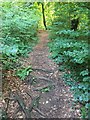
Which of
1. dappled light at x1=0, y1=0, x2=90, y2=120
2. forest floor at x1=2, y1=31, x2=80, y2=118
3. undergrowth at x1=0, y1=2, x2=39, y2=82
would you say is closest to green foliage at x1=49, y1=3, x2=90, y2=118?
dappled light at x1=0, y1=0, x2=90, y2=120

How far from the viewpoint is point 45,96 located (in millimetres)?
3979

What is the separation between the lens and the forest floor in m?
3.49

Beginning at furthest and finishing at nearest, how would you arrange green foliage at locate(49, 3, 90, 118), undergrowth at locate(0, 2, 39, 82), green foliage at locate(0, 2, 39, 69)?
green foliage at locate(0, 2, 39, 69) < undergrowth at locate(0, 2, 39, 82) < green foliage at locate(49, 3, 90, 118)

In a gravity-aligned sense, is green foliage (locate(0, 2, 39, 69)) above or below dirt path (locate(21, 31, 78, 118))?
above

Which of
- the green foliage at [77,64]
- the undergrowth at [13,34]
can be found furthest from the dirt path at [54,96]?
the undergrowth at [13,34]

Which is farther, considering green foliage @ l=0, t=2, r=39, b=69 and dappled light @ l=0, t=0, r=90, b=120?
green foliage @ l=0, t=2, r=39, b=69

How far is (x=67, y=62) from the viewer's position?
5086mm

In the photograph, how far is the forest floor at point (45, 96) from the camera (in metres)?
3.49

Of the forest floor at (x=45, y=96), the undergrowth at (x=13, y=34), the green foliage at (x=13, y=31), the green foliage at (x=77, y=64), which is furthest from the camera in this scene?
the green foliage at (x=13, y=31)

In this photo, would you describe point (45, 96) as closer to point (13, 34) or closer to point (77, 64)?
point (77, 64)

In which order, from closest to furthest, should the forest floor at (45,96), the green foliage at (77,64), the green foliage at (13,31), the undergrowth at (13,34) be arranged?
the forest floor at (45,96), the green foliage at (77,64), the undergrowth at (13,34), the green foliage at (13,31)

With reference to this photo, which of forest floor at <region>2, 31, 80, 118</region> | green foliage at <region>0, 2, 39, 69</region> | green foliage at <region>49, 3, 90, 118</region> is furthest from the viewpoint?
green foliage at <region>0, 2, 39, 69</region>

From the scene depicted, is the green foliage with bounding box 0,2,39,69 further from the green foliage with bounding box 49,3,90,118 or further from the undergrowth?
the green foliage with bounding box 49,3,90,118

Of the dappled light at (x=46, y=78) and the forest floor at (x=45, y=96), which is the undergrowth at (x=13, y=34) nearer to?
the dappled light at (x=46, y=78)
